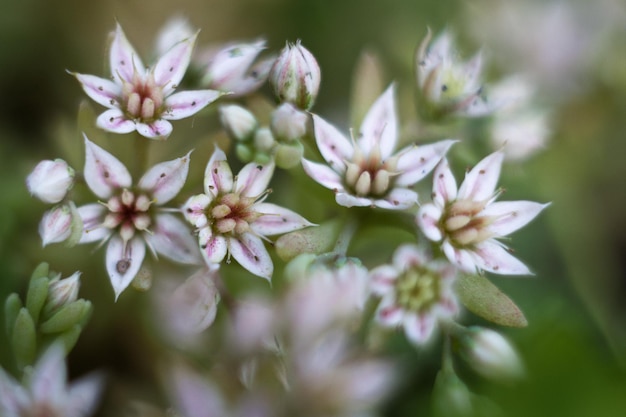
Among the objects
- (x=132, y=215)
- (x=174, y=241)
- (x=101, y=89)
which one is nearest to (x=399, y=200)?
(x=174, y=241)

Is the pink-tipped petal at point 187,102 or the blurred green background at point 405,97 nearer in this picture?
the pink-tipped petal at point 187,102

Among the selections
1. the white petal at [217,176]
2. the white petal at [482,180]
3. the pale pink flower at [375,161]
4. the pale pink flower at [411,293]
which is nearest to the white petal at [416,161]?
the pale pink flower at [375,161]

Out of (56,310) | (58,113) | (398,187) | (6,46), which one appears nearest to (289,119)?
(398,187)

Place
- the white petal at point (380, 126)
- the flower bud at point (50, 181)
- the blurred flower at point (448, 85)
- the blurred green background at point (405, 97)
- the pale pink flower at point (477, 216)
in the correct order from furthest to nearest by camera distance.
Result: the blurred green background at point (405, 97) → the blurred flower at point (448, 85) → the white petal at point (380, 126) → the pale pink flower at point (477, 216) → the flower bud at point (50, 181)

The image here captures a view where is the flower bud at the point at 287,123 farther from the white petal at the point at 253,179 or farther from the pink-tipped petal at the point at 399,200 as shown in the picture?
the pink-tipped petal at the point at 399,200

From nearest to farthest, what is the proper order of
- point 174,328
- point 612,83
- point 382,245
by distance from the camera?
point 174,328 → point 382,245 → point 612,83

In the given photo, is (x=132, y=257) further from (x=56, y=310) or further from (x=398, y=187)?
(x=398, y=187)
